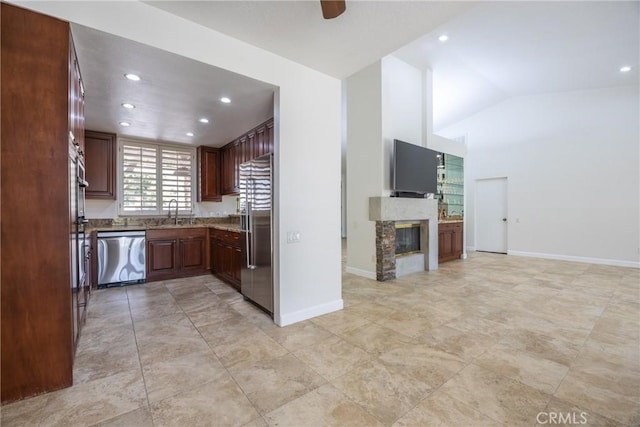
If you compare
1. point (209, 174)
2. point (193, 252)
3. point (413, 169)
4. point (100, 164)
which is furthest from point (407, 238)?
point (100, 164)

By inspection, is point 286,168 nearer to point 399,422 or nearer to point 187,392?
point 187,392

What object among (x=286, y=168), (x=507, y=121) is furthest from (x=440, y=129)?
(x=286, y=168)

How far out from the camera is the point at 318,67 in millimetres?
2994

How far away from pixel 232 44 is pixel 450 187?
6.08 m

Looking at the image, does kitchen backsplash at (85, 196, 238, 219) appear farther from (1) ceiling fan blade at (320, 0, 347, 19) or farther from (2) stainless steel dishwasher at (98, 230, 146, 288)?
(1) ceiling fan blade at (320, 0, 347, 19)

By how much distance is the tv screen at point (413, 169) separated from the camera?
4.74m

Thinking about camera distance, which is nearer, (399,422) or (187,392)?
(399,422)

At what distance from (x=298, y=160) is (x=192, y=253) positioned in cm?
317

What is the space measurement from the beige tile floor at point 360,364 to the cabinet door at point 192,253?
1094 mm

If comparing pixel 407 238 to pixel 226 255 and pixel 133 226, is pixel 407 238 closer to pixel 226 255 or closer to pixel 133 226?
pixel 226 255

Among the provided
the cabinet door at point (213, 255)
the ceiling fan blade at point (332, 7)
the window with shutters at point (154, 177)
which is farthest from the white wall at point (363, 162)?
the window with shutters at point (154, 177)

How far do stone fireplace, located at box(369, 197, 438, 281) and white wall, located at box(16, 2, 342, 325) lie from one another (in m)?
1.66

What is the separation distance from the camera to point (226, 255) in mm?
4430

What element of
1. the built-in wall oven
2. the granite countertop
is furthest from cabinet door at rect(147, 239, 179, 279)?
the built-in wall oven
